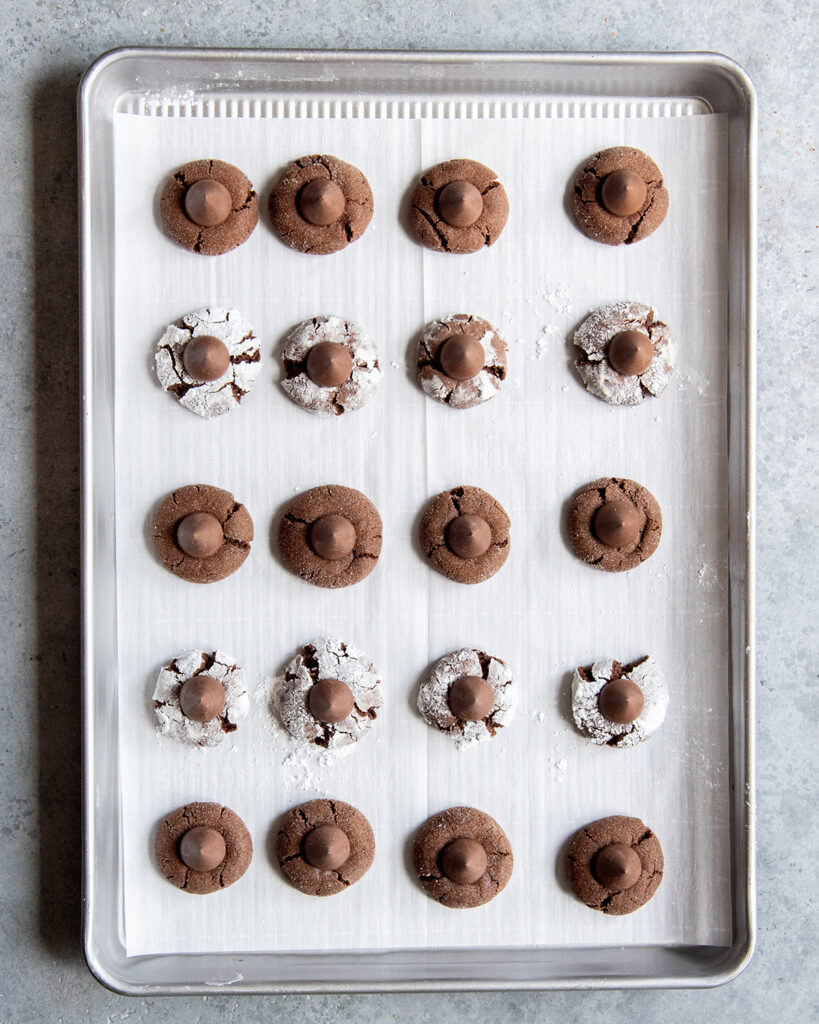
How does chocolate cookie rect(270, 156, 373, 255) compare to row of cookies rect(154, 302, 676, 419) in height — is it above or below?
above

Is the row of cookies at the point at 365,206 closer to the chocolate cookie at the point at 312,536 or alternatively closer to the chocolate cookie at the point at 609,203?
the chocolate cookie at the point at 609,203

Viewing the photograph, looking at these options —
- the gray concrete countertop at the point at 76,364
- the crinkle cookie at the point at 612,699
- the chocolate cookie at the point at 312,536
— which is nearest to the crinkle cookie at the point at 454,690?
the crinkle cookie at the point at 612,699

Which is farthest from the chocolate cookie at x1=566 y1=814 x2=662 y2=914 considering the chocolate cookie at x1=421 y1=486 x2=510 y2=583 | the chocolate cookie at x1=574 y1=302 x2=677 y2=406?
the chocolate cookie at x1=574 y1=302 x2=677 y2=406

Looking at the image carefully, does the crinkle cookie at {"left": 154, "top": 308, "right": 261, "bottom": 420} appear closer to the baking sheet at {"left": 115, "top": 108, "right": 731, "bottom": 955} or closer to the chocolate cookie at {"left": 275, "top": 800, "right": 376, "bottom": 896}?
the baking sheet at {"left": 115, "top": 108, "right": 731, "bottom": 955}

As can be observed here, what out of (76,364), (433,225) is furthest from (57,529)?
(433,225)

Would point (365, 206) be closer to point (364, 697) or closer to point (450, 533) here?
point (450, 533)
